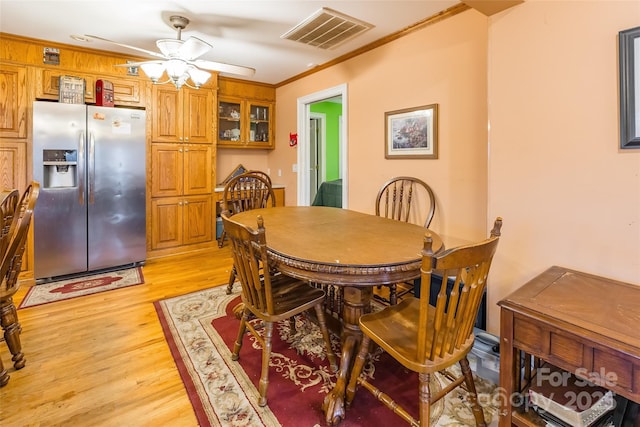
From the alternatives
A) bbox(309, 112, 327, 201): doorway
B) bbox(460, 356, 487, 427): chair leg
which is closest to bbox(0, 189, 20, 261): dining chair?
bbox(460, 356, 487, 427): chair leg

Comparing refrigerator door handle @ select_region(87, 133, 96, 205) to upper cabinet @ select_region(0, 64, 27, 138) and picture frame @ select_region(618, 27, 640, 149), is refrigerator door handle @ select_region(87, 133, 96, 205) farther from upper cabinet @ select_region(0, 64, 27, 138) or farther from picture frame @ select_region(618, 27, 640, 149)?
picture frame @ select_region(618, 27, 640, 149)

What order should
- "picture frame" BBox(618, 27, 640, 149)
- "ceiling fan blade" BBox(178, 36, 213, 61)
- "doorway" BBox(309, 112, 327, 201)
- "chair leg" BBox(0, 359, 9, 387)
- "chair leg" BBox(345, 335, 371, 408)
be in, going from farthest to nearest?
"doorway" BBox(309, 112, 327, 201), "ceiling fan blade" BBox(178, 36, 213, 61), "chair leg" BBox(0, 359, 9, 387), "chair leg" BBox(345, 335, 371, 408), "picture frame" BBox(618, 27, 640, 149)

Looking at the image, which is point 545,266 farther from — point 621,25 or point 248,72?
point 248,72

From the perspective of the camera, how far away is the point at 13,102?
3.14 meters

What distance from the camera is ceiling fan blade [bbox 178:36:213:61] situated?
2.26 metres

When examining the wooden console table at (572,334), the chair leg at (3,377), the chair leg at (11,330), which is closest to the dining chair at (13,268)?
the chair leg at (11,330)

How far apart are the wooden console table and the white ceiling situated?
220cm

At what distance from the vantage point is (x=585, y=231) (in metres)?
1.51

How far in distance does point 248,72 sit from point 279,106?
2175 millimetres

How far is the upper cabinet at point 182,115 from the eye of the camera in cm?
388

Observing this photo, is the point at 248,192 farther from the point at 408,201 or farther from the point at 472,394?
the point at 472,394

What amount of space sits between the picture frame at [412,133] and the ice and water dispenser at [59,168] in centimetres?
312

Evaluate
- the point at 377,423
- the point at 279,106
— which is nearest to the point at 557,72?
the point at 377,423

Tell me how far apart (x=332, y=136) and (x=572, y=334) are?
19.1 ft
